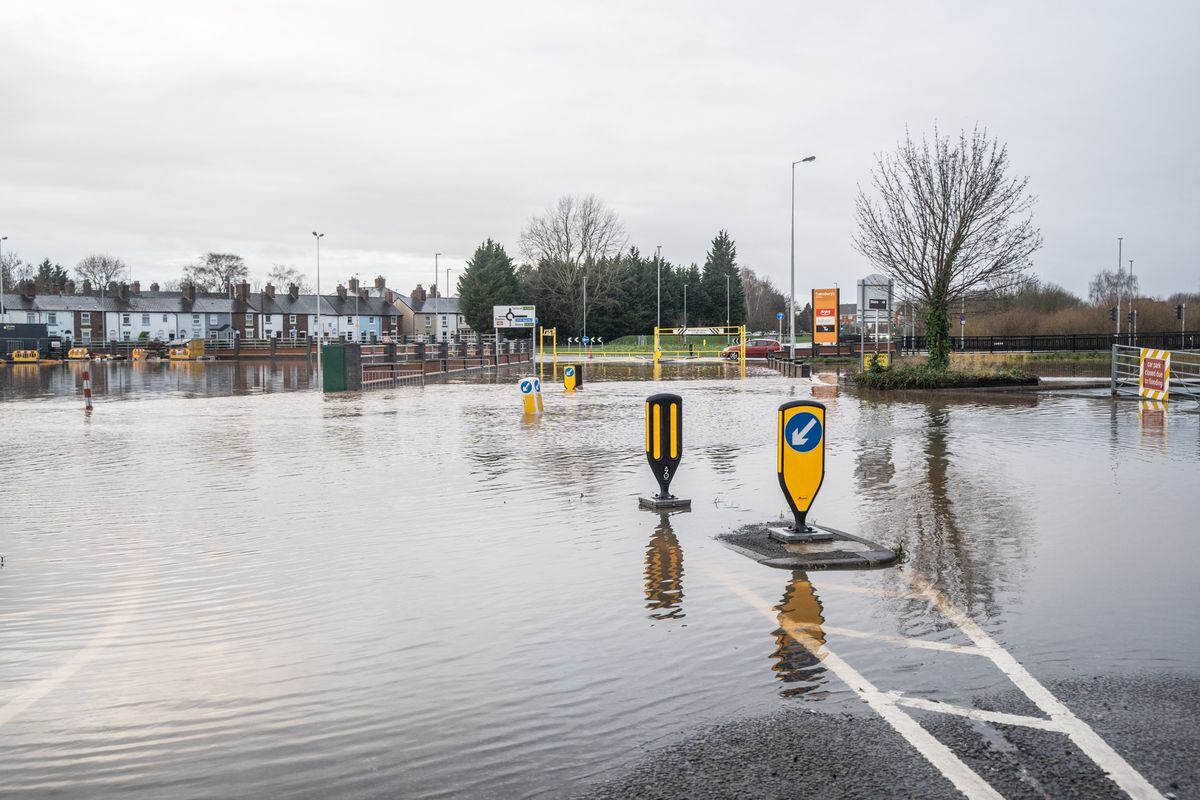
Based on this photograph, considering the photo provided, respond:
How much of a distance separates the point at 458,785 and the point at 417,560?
12.6 ft

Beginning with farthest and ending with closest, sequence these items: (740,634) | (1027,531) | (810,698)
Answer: (1027,531)
(740,634)
(810,698)

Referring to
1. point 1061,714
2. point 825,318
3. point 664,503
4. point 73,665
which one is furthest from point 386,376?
point 1061,714

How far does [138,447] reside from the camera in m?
15.2

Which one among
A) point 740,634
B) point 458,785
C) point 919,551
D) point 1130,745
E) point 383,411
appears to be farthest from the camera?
point 383,411

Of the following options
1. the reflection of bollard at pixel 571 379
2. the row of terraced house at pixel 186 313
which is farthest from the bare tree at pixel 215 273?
the reflection of bollard at pixel 571 379

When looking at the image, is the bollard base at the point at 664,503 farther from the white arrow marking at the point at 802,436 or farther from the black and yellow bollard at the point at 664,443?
the white arrow marking at the point at 802,436

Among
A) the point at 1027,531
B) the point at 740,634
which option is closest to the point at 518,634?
the point at 740,634

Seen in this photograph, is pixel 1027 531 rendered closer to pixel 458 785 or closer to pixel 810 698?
pixel 810 698

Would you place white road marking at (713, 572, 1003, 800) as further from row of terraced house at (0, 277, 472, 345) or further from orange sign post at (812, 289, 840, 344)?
row of terraced house at (0, 277, 472, 345)

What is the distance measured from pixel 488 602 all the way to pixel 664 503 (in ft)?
11.9

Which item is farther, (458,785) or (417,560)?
(417,560)

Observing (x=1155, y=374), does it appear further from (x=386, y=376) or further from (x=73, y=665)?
(x=73, y=665)

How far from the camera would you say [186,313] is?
113000 millimetres

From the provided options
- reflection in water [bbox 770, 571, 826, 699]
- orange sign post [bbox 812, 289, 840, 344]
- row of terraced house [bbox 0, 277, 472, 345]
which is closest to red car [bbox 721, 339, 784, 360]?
orange sign post [bbox 812, 289, 840, 344]
